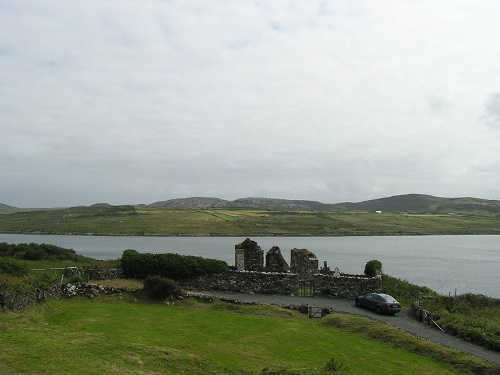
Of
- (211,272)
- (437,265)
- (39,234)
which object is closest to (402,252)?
(437,265)

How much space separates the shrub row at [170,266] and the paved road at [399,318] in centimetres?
178

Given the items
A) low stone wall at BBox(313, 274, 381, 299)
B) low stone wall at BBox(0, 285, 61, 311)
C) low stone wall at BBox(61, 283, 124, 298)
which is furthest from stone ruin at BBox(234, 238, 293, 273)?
low stone wall at BBox(0, 285, 61, 311)

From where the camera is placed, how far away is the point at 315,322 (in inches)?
887

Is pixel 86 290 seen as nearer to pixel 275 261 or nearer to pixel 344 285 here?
pixel 275 261

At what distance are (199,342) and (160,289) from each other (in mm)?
8172

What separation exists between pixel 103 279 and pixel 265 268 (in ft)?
42.1

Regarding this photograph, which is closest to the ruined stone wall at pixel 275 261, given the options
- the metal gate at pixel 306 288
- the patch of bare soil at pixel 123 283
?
the metal gate at pixel 306 288

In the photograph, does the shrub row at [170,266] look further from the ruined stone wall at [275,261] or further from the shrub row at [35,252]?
the shrub row at [35,252]

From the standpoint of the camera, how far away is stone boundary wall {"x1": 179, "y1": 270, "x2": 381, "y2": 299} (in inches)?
1153

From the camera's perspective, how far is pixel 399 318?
24.9 meters

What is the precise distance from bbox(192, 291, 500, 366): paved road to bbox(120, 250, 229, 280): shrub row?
1.78 meters

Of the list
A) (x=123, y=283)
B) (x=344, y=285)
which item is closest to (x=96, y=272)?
(x=123, y=283)

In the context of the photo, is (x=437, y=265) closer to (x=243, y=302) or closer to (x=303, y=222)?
(x=243, y=302)

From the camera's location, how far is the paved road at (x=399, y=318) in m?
19.2
